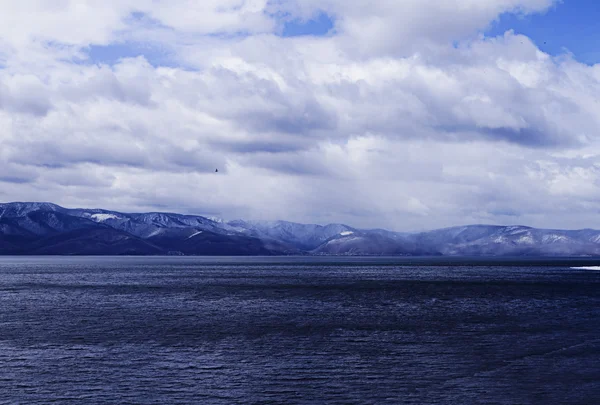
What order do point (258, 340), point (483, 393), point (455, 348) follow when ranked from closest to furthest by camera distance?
1. point (483, 393)
2. point (455, 348)
3. point (258, 340)

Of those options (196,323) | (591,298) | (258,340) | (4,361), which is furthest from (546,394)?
(591,298)

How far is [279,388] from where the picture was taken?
43.4 meters

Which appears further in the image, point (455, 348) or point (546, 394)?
point (455, 348)

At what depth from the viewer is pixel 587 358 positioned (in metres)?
55.0

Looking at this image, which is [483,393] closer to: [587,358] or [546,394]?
[546,394]

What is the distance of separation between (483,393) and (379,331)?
31.1 metres

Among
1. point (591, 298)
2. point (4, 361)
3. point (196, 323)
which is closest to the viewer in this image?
point (4, 361)

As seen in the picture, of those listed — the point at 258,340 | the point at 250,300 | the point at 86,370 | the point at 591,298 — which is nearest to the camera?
the point at 86,370

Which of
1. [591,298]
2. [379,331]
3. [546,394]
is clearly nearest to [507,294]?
[591,298]

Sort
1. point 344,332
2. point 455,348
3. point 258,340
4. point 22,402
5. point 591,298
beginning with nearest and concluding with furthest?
point 22,402 → point 455,348 → point 258,340 → point 344,332 → point 591,298

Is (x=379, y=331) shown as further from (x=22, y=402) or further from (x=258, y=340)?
(x=22, y=402)

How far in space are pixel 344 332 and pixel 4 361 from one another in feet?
115

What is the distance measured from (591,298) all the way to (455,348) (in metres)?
79.0

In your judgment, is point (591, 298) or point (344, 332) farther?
point (591, 298)
